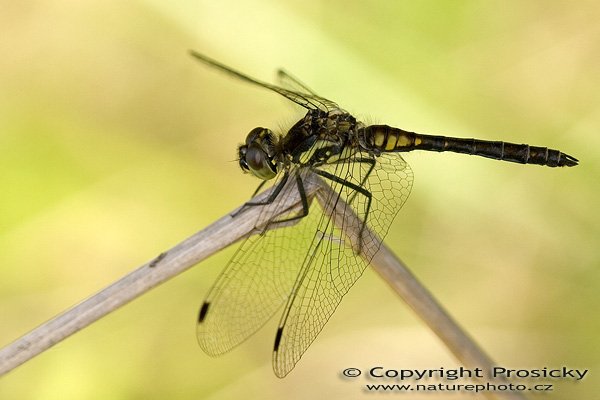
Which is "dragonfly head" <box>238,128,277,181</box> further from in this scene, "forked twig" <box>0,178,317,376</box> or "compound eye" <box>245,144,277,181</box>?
"forked twig" <box>0,178,317,376</box>

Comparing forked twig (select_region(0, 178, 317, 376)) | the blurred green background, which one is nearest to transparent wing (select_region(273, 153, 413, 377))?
forked twig (select_region(0, 178, 317, 376))

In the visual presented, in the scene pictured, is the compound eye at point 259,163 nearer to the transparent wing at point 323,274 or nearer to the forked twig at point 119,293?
the transparent wing at point 323,274

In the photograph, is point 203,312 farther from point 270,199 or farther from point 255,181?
point 255,181

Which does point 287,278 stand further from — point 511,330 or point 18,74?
point 18,74

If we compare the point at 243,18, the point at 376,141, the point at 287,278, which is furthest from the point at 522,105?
the point at 287,278

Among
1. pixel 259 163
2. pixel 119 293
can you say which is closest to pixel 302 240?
pixel 259 163

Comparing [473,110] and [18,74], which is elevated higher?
[18,74]

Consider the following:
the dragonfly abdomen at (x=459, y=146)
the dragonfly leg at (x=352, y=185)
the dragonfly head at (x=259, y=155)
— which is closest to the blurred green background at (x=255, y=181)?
the dragonfly abdomen at (x=459, y=146)
